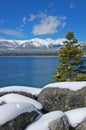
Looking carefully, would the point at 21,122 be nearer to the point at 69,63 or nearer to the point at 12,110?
the point at 12,110

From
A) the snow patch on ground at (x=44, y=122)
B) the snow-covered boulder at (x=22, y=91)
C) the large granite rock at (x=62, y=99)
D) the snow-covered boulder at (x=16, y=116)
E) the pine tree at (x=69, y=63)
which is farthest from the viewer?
the pine tree at (x=69, y=63)

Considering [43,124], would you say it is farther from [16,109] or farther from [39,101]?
[39,101]

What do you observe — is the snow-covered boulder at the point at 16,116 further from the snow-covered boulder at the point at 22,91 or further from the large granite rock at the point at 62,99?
the snow-covered boulder at the point at 22,91

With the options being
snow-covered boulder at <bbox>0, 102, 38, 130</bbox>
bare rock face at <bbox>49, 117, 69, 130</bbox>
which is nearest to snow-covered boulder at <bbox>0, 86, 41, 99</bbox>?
snow-covered boulder at <bbox>0, 102, 38, 130</bbox>

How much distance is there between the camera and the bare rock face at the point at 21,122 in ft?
38.0

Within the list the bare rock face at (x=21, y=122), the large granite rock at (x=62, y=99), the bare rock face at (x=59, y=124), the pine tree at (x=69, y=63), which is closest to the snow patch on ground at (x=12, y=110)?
the bare rock face at (x=21, y=122)

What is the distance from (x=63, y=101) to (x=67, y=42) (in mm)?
23064

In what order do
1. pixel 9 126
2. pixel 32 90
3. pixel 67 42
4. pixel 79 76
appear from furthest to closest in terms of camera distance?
1. pixel 67 42
2. pixel 79 76
3. pixel 32 90
4. pixel 9 126

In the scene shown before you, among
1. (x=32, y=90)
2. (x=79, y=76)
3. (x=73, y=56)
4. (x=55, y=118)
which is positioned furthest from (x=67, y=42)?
(x=55, y=118)

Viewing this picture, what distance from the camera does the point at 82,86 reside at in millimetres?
16438

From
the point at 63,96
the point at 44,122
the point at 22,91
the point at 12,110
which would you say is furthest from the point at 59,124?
the point at 22,91

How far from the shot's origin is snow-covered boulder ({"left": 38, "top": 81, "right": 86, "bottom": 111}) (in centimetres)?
1625

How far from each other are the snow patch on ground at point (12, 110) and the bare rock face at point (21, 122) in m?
0.14

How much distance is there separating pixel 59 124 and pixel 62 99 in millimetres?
4302
